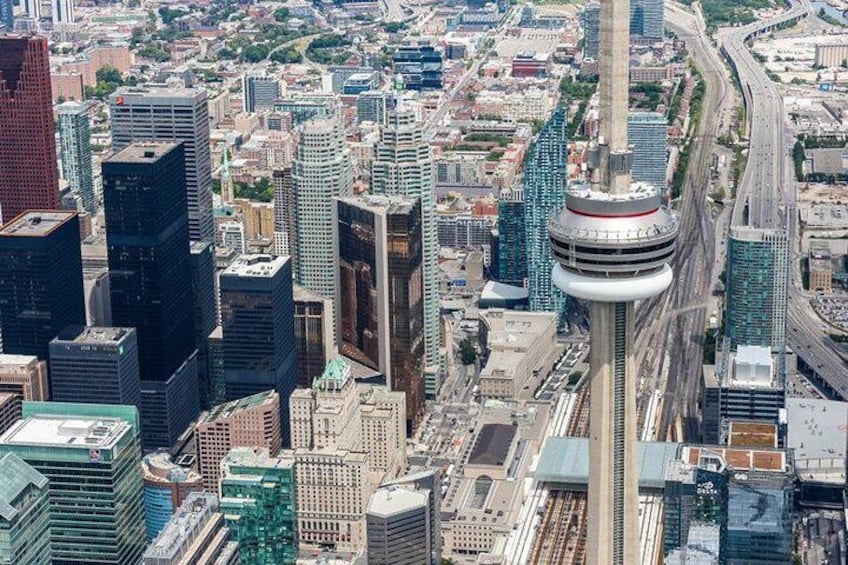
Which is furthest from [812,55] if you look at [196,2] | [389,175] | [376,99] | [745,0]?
[389,175]

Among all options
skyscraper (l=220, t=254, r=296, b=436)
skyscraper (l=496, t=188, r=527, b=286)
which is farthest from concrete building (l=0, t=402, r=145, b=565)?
skyscraper (l=496, t=188, r=527, b=286)

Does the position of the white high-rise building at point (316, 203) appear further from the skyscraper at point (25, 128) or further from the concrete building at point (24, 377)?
the skyscraper at point (25, 128)

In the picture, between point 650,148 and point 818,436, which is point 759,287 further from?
point 650,148

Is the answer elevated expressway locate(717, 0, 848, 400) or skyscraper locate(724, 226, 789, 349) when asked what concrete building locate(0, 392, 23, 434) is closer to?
skyscraper locate(724, 226, 789, 349)

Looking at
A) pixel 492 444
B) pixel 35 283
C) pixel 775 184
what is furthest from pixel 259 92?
pixel 492 444

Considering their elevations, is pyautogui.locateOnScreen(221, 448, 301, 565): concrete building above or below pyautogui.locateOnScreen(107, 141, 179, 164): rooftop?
below

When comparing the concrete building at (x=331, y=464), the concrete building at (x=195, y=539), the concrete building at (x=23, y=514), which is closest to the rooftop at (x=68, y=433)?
the concrete building at (x=23, y=514)

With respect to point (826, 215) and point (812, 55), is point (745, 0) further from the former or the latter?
point (826, 215)
